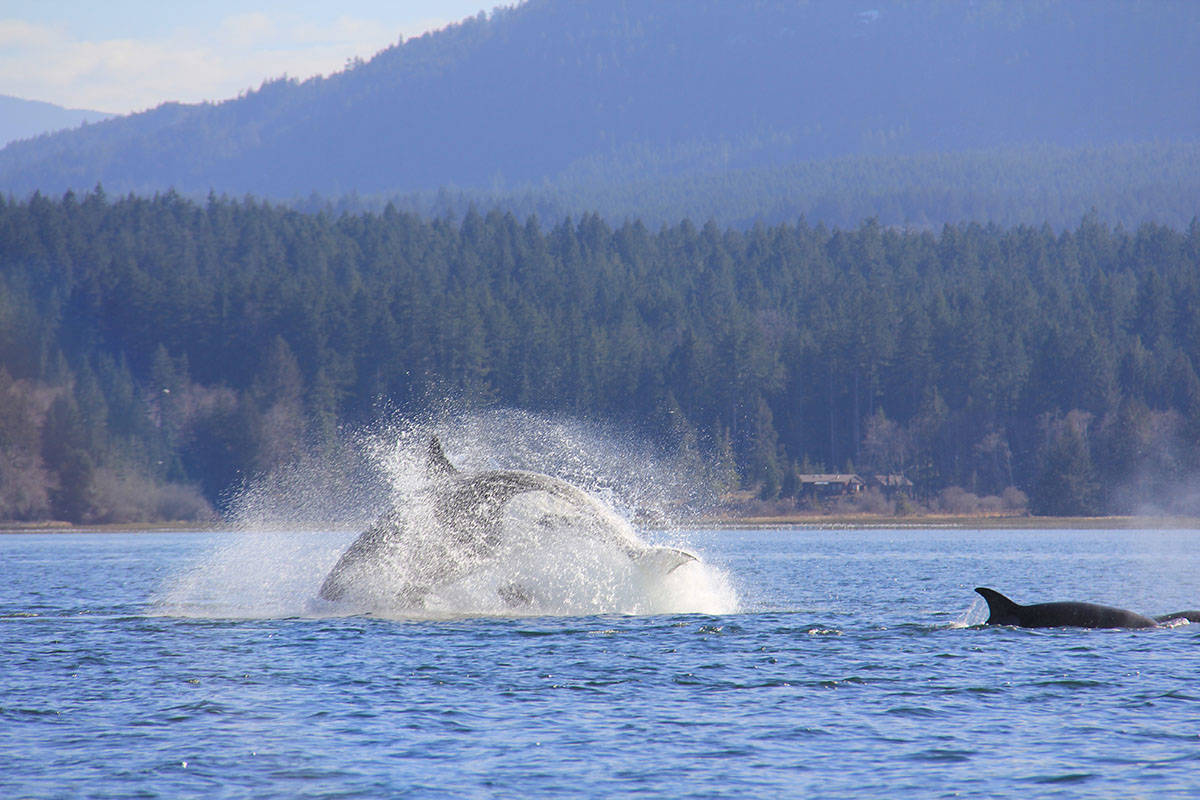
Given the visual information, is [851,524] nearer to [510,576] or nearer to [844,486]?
[844,486]

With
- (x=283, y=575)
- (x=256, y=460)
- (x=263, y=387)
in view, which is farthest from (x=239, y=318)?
(x=283, y=575)

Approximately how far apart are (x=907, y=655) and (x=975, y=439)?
127415 mm

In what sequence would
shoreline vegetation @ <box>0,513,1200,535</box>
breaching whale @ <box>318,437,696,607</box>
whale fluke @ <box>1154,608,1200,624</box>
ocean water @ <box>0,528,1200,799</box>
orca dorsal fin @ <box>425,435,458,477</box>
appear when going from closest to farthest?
ocean water @ <box>0,528,1200,799</box> → breaching whale @ <box>318,437,696,607</box> → orca dorsal fin @ <box>425,435,458,477</box> → whale fluke @ <box>1154,608,1200,624</box> → shoreline vegetation @ <box>0,513,1200,535</box>

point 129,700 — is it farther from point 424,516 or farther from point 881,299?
point 881,299

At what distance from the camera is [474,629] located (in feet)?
96.2

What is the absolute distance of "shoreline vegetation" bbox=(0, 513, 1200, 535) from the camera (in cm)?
12144

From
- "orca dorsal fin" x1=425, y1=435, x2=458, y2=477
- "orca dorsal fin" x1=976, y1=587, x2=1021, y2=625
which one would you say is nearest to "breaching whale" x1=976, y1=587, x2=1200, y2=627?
"orca dorsal fin" x1=976, y1=587, x2=1021, y2=625

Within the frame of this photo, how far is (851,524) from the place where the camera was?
127 meters

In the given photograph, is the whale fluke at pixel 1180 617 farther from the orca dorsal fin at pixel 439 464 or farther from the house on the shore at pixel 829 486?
the house on the shore at pixel 829 486

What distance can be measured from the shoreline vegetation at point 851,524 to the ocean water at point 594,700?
283 ft

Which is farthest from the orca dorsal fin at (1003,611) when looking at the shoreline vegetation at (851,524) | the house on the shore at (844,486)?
the house on the shore at (844,486)

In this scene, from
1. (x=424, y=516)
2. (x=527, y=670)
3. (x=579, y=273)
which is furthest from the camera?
(x=579, y=273)

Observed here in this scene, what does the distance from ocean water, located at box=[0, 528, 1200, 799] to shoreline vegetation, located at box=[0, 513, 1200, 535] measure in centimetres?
8617

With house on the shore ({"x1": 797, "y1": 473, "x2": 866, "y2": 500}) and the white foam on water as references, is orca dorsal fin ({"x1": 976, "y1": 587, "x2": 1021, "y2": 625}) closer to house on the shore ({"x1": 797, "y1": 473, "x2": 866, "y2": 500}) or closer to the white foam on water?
the white foam on water
